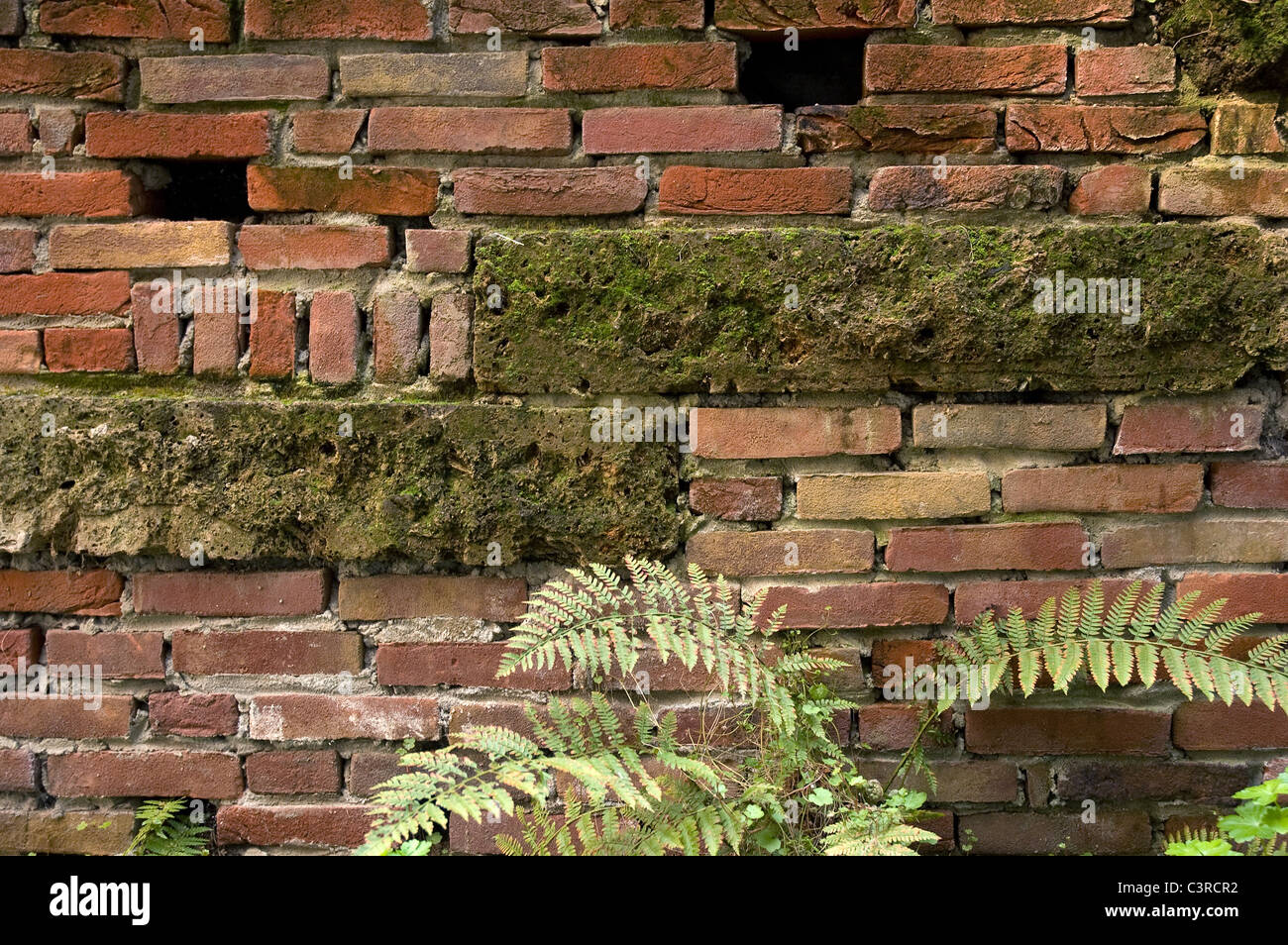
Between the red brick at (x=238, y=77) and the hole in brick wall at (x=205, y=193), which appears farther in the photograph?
the hole in brick wall at (x=205, y=193)

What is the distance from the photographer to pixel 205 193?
6.77 feet

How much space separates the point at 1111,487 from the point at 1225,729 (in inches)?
22.9

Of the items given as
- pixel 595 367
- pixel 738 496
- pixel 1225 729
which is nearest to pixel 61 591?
pixel 595 367

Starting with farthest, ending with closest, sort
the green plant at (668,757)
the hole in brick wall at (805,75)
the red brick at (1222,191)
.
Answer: the hole in brick wall at (805,75), the red brick at (1222,191), the green plant at (668,757)

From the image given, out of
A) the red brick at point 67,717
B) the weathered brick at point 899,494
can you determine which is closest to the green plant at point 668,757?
the weathered brick at point 899,494

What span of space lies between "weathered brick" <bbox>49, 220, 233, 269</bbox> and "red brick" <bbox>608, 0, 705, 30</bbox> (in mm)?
958

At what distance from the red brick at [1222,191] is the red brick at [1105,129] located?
7 cm

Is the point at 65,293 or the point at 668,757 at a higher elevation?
the point at 65,293

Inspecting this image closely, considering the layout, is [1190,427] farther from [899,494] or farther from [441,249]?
[441,249]

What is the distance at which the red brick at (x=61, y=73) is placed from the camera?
6.15ft

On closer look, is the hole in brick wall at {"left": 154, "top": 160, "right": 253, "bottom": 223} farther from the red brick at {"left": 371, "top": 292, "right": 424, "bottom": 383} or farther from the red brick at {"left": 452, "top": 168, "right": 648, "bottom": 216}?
the red brick at {"left": 452, "top": 168, "right": 648, "bottom": 216}

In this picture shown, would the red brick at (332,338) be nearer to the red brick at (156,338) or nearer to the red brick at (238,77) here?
the red brick at (156,338)

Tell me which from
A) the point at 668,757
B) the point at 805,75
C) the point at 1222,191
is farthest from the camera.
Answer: the point at 805,75

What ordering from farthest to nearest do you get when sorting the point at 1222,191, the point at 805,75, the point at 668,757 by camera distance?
the point at 805,75 → the point at 1222,191 → the point at 668,757
